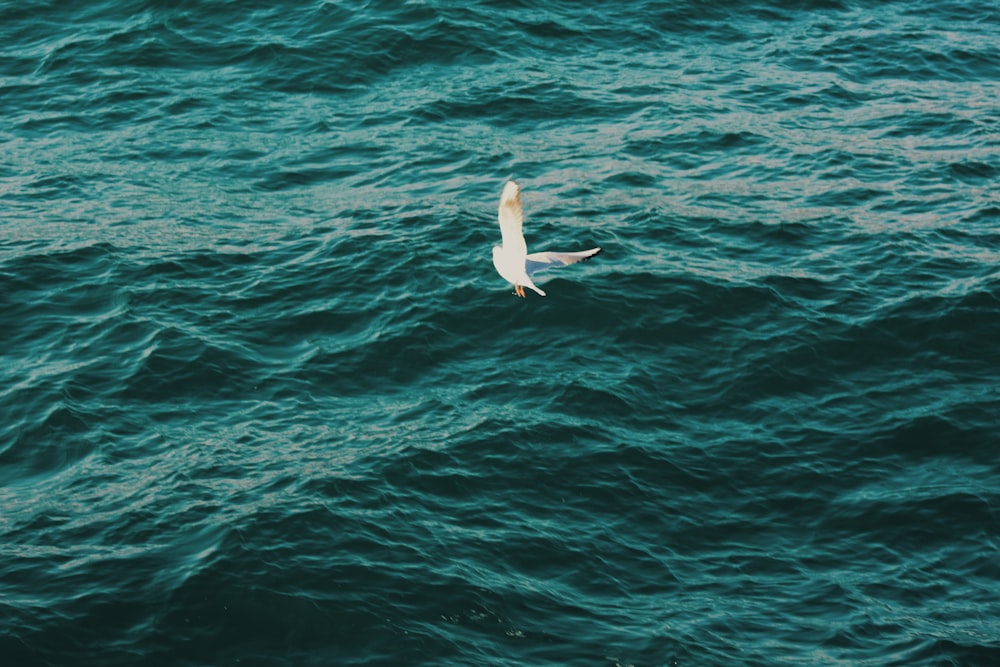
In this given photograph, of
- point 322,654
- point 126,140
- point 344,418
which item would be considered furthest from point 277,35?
point 322,654

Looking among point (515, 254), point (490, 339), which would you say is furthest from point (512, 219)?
point (490, 339)

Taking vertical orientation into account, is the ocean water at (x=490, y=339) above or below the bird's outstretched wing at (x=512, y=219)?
below

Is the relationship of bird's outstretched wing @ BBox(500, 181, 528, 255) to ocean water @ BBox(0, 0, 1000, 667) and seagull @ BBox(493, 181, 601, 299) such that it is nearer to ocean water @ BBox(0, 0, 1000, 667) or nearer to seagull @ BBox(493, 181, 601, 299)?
seagull @ BBox(493, 181, 601, 299)

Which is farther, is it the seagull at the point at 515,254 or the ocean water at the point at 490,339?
the ocean water at the point at 490,339

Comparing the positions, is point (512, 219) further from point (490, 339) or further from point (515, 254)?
point (490, 339)

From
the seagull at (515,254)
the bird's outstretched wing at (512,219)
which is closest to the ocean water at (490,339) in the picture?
the seagull at (515,254)

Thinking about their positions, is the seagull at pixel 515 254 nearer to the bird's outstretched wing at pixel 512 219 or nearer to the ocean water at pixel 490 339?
the bird's outstretched wing at pixel 512 219

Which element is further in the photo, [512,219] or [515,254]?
[515,254]
